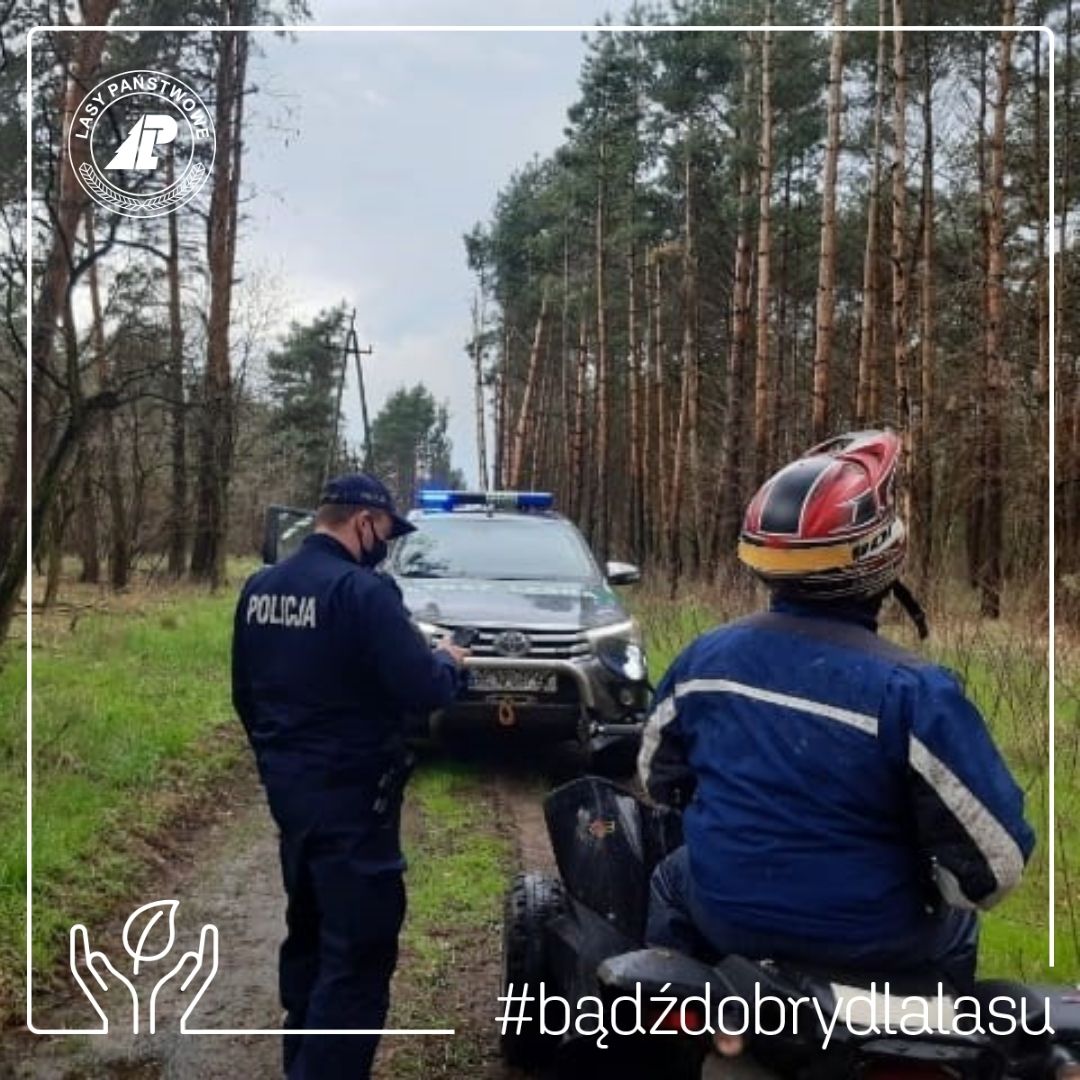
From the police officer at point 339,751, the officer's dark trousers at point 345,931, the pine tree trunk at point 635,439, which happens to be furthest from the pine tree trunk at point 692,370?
the officer's dark trousers at point 345,931

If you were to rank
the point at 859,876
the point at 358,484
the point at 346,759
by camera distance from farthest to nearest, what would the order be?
the point at 358,484, the point at 346,759, the point at 859,876

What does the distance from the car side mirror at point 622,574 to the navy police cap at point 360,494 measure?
359 centimetres

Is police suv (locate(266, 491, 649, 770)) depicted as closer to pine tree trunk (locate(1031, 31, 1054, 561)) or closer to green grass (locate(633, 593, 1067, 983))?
green grass (locate(633, 593, 1067, 983))

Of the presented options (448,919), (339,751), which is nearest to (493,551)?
(448,919)

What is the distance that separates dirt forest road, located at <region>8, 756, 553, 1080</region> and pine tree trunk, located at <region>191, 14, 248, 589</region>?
1214 millimetres

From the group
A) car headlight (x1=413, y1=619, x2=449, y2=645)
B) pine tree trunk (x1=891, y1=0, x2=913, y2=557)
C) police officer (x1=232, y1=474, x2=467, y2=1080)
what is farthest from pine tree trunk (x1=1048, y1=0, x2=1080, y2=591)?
car headlight (x1=413, y1=619, x2=449, y2=645)

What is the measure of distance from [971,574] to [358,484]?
2.34 m

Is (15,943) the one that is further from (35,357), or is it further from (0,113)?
(0,113)

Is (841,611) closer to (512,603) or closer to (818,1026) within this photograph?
(818,1026)

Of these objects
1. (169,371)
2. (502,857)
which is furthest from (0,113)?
(502,857)

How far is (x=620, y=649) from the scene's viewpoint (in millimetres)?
7203

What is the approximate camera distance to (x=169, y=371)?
16.6 feet

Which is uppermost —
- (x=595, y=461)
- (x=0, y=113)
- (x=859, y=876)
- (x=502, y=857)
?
(x=0, y=113)

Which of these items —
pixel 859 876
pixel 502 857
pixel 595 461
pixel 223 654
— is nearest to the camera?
pixel 859 876
